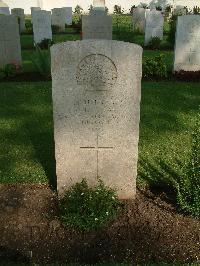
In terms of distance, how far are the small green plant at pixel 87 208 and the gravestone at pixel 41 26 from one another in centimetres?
1205

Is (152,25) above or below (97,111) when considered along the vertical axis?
above

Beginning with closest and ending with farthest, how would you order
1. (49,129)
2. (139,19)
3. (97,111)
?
(97,111)
(49,129)
(139,19)

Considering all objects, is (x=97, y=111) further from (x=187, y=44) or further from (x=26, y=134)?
(x=187, y=44)

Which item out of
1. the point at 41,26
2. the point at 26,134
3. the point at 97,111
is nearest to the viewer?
the point at 97,111

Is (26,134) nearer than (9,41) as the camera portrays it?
Yes

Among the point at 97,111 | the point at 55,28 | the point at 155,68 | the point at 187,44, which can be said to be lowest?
the point at 155,68

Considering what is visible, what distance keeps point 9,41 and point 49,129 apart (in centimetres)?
494

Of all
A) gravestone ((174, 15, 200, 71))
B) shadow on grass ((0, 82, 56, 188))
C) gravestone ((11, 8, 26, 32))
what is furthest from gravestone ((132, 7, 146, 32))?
shadow on grass ((0, 82, 56, 188))

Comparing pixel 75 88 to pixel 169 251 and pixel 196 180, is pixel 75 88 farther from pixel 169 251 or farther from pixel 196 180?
pixel 169 251

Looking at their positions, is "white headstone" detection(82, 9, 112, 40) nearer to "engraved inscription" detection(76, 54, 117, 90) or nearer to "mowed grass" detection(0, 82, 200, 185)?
"mowed grass" detection(0, 82, 200, 185)

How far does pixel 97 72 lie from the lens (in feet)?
12.2

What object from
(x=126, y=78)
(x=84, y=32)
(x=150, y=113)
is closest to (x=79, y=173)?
(x=126, y=78)

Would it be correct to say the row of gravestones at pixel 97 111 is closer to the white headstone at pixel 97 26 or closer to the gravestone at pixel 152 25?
the white headstone at pixel 97 26

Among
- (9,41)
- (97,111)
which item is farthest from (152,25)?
(97,111)
